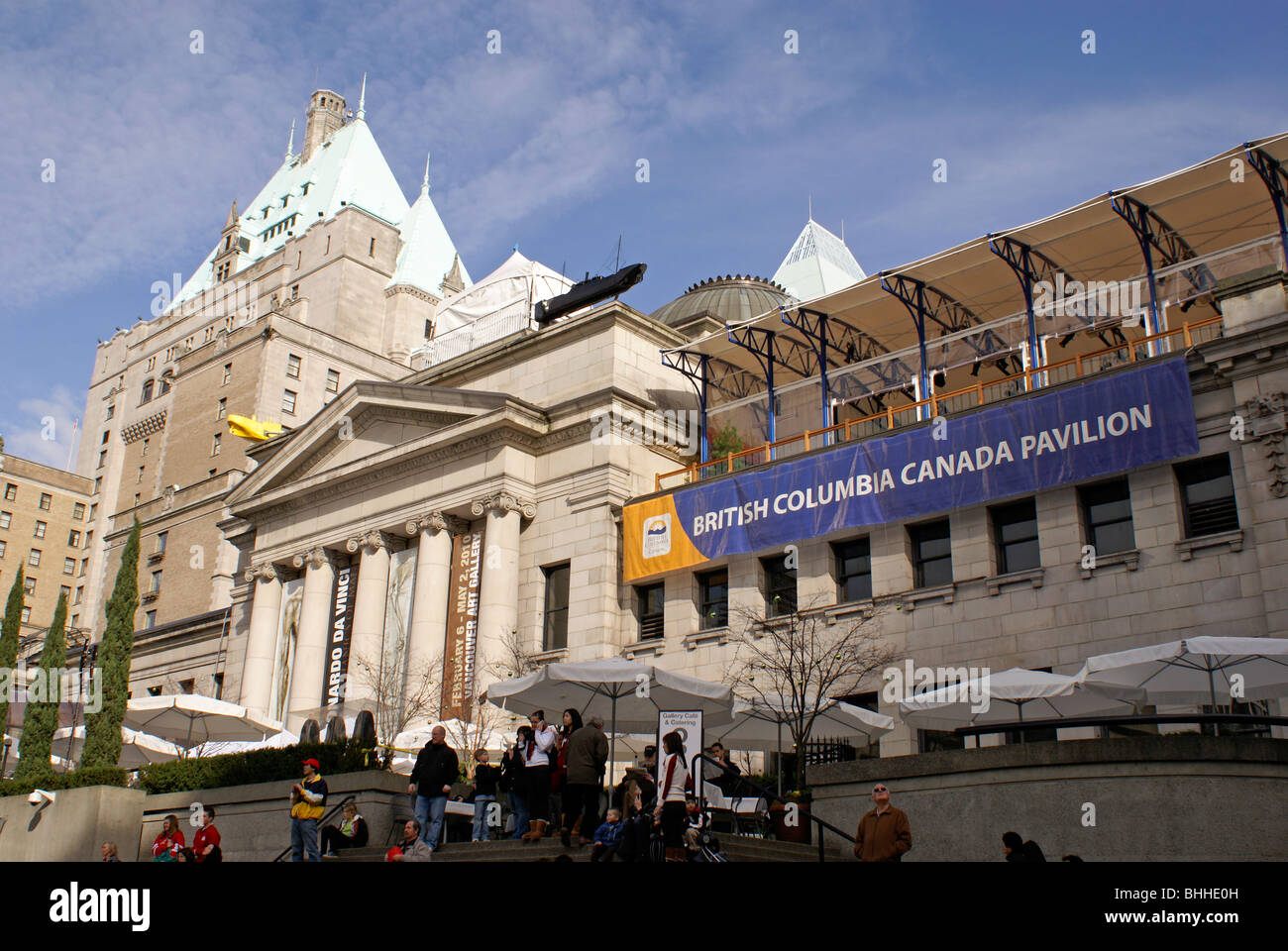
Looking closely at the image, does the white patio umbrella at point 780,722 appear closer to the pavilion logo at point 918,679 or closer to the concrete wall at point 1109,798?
the pavilion logo at point 918,679

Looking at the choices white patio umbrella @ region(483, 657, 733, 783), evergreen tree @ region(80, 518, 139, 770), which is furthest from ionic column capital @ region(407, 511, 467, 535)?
white patio umbrella @ region(483, 657, 733, 783)

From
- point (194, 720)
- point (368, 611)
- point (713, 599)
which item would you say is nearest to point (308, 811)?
point (194, 720)

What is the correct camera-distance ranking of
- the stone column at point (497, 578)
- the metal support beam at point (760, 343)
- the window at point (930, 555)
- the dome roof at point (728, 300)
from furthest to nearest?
the dome roof at point (728, 300) < the metal support beam at point (760, 343) < the stone column at point (497, 578) < the window at point (930, 555)

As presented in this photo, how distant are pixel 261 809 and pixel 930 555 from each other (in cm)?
1695

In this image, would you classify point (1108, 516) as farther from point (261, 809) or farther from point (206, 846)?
point (206, 846)

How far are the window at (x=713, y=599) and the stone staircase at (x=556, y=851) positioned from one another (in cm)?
1501

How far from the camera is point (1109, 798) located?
16.0 m

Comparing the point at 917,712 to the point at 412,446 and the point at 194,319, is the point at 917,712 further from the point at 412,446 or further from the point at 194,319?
the point at 194,319

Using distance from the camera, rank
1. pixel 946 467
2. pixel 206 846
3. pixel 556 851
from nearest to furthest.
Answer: pixel 556 851
pixel 206 846
pixel 946 467

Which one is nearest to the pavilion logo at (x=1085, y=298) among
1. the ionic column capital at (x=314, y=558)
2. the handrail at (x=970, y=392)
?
the handrail at (x=970, y=392)

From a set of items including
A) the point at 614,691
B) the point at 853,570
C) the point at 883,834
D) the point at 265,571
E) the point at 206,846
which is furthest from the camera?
the point at 265,571
